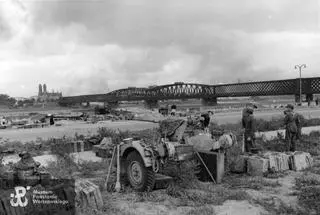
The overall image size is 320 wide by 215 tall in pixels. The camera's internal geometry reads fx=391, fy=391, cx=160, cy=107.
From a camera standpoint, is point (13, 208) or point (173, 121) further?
point (173, 121)

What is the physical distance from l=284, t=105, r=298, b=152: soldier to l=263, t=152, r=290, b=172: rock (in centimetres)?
217

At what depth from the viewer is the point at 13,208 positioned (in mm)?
5559

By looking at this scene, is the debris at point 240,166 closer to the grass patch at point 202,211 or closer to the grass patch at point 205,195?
the grass patch at point 205,195

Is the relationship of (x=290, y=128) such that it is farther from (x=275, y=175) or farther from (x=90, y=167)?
(x=90, y=167)

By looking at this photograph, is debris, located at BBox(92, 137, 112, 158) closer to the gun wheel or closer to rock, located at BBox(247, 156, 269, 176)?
the gun wheel

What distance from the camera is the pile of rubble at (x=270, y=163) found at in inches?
391

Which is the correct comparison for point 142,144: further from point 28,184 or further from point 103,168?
point 103,168

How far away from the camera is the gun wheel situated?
788cm

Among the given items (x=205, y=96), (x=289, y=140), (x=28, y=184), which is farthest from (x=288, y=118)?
(x=205, y=96)

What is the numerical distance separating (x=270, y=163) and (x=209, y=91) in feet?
275

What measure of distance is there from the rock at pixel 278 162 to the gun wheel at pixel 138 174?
3840 millimetres

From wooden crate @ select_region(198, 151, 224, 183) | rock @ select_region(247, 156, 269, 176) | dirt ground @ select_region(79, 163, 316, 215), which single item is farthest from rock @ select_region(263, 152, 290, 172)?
wooden crate @ select_region(198, 151, 224, 183)

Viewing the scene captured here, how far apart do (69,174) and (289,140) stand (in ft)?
23.9

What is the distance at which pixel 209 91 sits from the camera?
9338 centimetres
